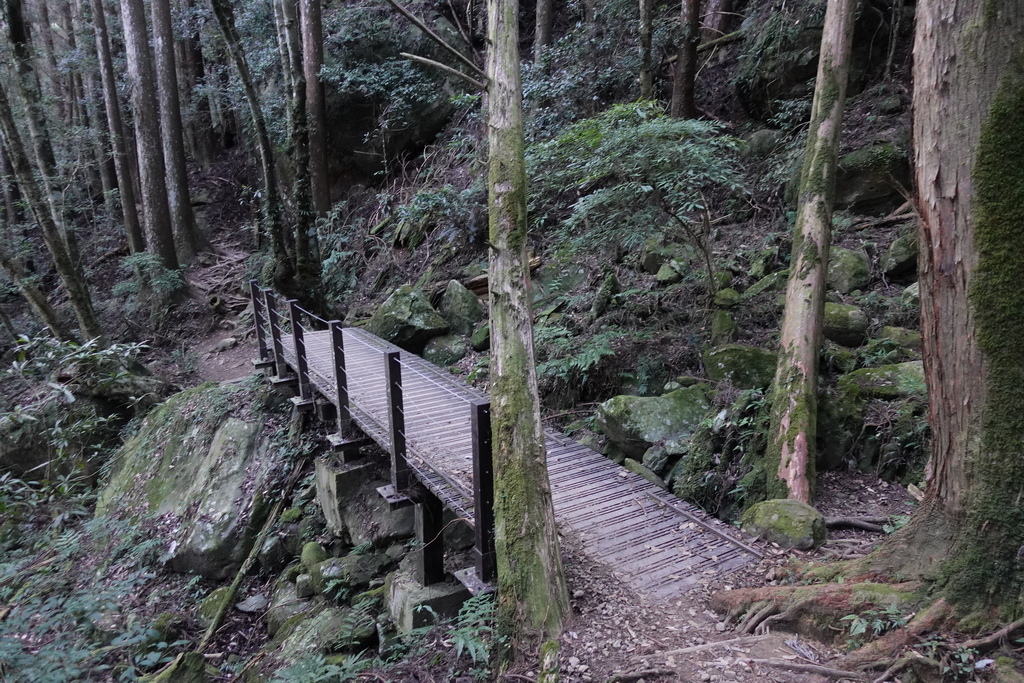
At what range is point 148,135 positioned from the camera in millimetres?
14758

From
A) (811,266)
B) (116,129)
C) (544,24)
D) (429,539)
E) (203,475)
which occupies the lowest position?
(203,475)

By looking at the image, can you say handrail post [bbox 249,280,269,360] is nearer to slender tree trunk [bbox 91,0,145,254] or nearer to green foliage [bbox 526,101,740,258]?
green foliage [bbox 526,101,740,258]

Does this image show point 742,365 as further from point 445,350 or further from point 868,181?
point 445,350

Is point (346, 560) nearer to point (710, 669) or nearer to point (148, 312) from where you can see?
point (710, 669)

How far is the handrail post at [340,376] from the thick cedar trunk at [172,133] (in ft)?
40.7

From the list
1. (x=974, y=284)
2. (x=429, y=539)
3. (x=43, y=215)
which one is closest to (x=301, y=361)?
(x=429, y=539)

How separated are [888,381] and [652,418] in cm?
226

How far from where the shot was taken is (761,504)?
4.79 m

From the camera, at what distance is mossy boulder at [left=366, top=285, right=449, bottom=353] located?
9.95 metres

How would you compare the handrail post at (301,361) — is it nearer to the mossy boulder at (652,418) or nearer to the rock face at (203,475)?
the rock face at (203,475)

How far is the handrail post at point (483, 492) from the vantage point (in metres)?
4.29

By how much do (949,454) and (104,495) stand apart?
11.0m

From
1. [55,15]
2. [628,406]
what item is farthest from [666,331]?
[55,15]

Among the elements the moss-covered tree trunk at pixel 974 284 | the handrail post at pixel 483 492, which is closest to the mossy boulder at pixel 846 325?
the moss-covered tree trunk at pixel 974 284
